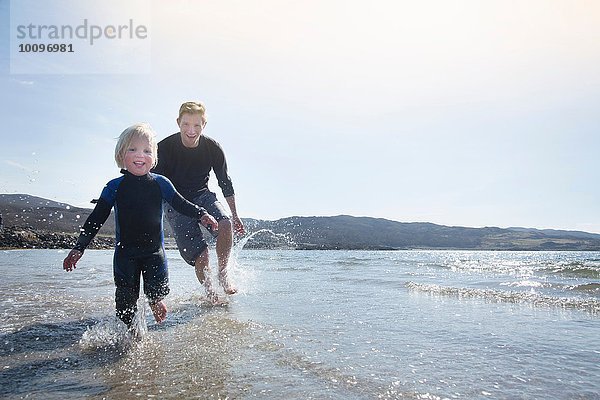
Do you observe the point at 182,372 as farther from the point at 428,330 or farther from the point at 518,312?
the point at 518,312

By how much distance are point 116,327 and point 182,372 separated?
138cm

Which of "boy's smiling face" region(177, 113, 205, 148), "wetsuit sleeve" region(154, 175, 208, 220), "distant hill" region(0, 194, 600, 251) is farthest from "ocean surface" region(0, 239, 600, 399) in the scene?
"distant hill" region(0, 194, 600, 251)

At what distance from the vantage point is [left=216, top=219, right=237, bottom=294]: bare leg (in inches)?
235

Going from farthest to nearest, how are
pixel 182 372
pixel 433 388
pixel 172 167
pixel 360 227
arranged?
pixel 360 227, pixel 172 167, pixel 182 372, pixel 433 388

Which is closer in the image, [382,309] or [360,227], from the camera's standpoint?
[382,309]

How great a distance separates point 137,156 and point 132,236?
79 centimetres

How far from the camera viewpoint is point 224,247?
236 inches

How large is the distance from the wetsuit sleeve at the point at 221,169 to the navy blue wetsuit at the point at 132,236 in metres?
2.28

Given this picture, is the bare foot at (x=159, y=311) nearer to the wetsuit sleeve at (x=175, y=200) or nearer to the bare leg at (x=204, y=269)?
the wetsuit sleeve at (x=175, y=200)

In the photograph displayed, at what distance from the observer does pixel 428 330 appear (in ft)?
13.2

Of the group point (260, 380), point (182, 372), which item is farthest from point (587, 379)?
point (182, 372)

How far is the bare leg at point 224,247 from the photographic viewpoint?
5.98 m

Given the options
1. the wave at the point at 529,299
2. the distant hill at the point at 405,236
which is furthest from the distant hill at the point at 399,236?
the wave at the point at 529,299

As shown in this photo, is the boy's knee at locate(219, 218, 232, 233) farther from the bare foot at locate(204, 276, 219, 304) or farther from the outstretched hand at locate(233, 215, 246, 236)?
the bare foot at locate(204, 276, 219, 304)
